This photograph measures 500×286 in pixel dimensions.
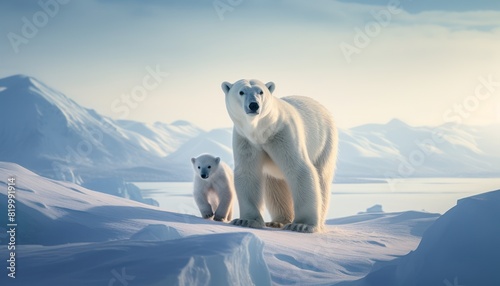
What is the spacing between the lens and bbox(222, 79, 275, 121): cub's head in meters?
4.47

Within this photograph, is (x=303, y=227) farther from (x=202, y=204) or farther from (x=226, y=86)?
(x=226, y=86)

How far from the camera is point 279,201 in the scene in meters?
5.79

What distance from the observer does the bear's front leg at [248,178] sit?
512 cm

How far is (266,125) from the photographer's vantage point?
4.86m

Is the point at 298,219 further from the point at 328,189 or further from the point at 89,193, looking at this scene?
the point at 89,193

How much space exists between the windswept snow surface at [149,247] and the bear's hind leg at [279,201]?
0.52 meters

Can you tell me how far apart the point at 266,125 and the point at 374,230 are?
2108 mm

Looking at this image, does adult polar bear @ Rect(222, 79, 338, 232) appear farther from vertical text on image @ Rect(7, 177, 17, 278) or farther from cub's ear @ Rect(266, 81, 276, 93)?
vertical text on image @ Rect(7, 177, 17, 278)

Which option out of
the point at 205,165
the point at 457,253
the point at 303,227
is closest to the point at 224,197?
the point at 205,165

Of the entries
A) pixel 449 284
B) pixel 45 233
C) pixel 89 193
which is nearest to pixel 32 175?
pixel 89 193

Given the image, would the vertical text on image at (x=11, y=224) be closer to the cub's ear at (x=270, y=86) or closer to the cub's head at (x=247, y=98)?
the cub's head at (x=247, y=98)

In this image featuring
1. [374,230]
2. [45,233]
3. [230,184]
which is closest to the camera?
[45,233]

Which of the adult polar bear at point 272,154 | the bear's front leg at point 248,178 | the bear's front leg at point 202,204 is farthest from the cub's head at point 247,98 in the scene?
the bear's front leg at point 202,204

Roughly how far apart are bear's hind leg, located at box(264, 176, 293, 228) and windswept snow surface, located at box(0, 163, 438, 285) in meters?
0.52
